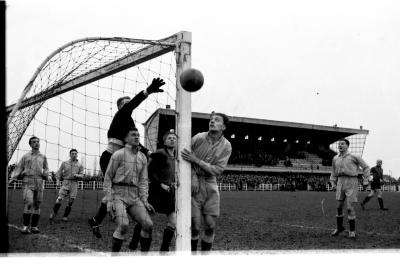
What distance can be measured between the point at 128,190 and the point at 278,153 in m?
46.6

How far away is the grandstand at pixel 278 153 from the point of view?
46.0 meters

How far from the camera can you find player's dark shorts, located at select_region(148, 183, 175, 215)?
629 cm

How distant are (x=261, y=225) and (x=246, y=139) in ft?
128

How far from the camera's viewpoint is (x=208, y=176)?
563cm

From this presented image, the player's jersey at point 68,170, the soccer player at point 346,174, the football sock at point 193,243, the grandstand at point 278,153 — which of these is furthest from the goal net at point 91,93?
the grandstand at point 278,153

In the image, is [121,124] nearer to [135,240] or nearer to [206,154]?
[206,154]

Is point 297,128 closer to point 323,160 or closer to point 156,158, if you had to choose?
point 323,160

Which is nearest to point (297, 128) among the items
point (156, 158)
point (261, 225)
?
point (261, 225)

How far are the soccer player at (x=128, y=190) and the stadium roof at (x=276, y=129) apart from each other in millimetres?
35753

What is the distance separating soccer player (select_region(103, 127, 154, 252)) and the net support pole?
18.2 inches

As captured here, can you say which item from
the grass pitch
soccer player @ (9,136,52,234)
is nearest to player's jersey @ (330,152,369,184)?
the grass pitch

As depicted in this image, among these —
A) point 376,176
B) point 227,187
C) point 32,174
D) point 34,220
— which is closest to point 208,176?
point 34,220

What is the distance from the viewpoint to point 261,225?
10211 millimetres

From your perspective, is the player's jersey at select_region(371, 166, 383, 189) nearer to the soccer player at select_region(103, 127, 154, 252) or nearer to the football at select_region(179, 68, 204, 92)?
the soccer player at select_region(103, 127, 154, 252)
